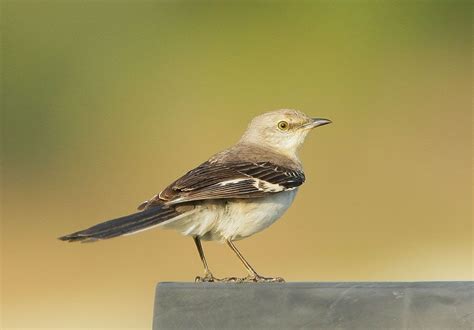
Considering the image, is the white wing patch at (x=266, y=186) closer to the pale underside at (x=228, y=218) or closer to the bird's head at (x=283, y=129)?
the pale underside at (x=228, y=218)

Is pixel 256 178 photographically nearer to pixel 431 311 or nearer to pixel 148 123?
pixel 431 311

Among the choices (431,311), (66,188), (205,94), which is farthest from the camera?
(205,94)

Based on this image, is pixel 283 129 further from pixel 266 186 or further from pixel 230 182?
pixel 230 182

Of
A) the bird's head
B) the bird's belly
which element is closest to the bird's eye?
the bird's head

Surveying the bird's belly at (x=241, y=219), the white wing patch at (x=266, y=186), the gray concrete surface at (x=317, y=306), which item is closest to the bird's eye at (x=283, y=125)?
the white wing patch at (x=266, y=186)

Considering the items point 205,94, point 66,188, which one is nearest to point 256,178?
point 66,188

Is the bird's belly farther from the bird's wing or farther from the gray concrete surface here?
the gray concrete surface

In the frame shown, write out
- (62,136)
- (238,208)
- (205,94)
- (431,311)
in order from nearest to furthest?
(431,311), (238,208), (62,136), (205,94)

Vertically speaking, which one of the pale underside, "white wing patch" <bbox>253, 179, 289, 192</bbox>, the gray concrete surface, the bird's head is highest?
the bird's head
